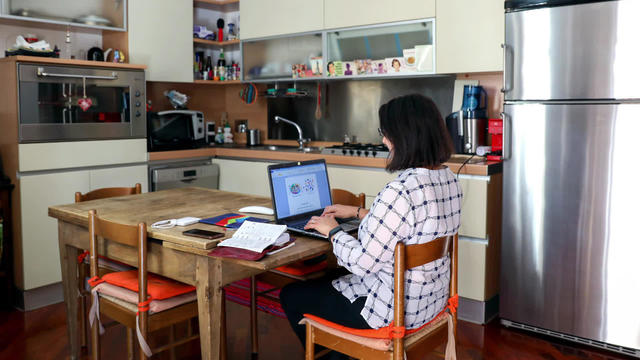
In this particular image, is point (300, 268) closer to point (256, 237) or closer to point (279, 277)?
point (279, 277)

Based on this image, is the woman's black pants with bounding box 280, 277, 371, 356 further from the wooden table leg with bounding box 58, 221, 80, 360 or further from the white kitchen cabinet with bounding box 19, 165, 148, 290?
the white kitchen cabinet with bounding box 19, 165, 148, 290

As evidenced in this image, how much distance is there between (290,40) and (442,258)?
3064mm

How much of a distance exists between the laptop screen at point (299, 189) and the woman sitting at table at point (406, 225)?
0.29m

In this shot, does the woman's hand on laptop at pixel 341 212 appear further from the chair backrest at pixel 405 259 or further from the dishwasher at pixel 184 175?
the dishwasher at pixel 184 175

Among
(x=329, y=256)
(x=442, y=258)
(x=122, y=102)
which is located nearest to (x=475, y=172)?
(x=329, y=256)

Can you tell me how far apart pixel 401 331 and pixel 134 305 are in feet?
3.47

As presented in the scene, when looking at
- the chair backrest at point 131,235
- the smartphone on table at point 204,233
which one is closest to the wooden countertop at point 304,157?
the smartphone on table at point 204,233

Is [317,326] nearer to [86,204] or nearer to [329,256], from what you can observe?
[329,256]

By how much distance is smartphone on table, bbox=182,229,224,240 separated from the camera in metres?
1.90

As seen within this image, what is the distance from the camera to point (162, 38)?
4293 millimetres

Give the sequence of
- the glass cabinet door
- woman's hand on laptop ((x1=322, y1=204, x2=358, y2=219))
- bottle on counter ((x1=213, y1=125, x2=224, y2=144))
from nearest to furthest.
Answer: woman's hand on laptop ((x1=322, y1=204, x2=358, y2=219)) → the glass cabinet door → bottle on counter ((x1=213, y1=125, x2=224, y2=144))

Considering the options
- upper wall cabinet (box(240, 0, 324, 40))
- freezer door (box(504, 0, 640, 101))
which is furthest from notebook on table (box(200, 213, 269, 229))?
upper wall cabinet (box(240, 0, 324, 40))

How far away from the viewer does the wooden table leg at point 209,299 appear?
1.85 metres

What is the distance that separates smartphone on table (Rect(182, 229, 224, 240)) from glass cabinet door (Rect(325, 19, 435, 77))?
2.18 meters
